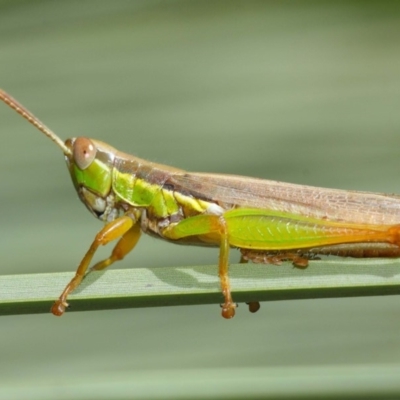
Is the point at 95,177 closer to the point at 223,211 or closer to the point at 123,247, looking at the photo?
the point at 123,247

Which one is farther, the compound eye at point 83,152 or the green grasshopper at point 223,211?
the compound eye at point 83,152

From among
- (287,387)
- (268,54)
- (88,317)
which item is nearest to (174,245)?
(88,317)

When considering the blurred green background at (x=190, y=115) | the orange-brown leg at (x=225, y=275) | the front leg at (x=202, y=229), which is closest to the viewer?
the orange-brown leg at (x=225, y=275)

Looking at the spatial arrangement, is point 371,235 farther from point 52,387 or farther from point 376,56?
point 52,387

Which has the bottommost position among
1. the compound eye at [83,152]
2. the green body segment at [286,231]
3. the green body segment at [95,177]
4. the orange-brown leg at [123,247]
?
the orange-brown leg at [123,247]

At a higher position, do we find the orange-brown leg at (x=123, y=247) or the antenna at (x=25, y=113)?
the antenna at (x=25, y=113)

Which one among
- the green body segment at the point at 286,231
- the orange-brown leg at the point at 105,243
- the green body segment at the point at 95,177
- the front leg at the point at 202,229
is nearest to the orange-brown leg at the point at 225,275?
the front leg at the point at 202,229

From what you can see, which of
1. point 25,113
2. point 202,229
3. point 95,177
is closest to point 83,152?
point 95,177

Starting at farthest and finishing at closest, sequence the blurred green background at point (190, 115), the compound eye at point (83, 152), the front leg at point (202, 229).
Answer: the compound eye at point (83, 152) → the front leg at point (202, 229) → the blurred green background at point (190, 115)

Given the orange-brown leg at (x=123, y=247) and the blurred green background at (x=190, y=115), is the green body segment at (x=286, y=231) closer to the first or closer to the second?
the blurred green background at (x=190, y=115)
